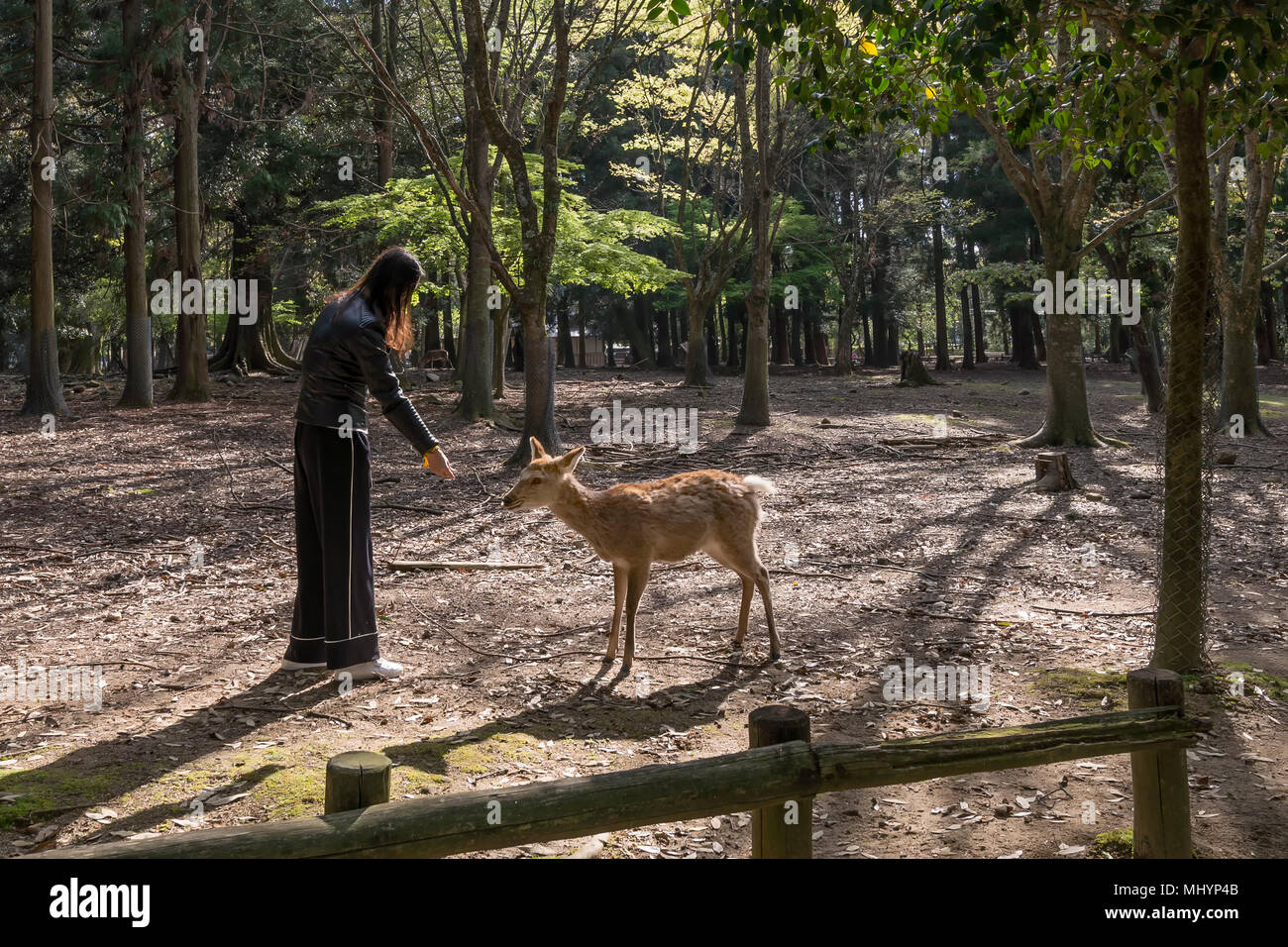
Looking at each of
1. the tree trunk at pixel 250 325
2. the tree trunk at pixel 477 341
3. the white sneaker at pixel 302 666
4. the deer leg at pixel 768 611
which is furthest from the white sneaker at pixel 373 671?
the tree trunk at pixel 250 325

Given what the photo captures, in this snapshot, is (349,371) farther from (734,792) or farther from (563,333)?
(563,333)

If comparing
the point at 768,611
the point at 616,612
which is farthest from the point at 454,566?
the point at 768,611

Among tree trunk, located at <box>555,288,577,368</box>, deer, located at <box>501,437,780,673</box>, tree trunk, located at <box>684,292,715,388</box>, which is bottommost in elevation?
deer, located at <box>501,437,780,673</box>

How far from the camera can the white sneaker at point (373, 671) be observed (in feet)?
21.3

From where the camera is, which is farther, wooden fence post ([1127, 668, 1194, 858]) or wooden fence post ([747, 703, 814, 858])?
wooden fence post ([1127, 668, 1194, 858])

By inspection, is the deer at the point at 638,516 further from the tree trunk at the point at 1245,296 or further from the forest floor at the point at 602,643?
the tree trunk at the point at 1245,296

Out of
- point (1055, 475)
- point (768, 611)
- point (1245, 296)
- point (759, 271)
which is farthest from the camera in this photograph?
point (759, 271)

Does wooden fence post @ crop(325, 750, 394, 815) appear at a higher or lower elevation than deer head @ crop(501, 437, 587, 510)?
lower

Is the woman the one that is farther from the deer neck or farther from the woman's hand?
the deer neck

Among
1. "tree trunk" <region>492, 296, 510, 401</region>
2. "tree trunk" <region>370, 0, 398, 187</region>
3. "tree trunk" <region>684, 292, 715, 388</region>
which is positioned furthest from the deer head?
"tree trunk" <region>684, 292, 715, 388</region>

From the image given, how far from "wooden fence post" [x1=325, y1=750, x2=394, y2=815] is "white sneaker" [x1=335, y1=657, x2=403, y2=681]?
11.7 feet

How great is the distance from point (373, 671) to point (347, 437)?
1469mm

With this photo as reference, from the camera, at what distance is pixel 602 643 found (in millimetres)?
7703

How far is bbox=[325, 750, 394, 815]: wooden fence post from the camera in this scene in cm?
300
